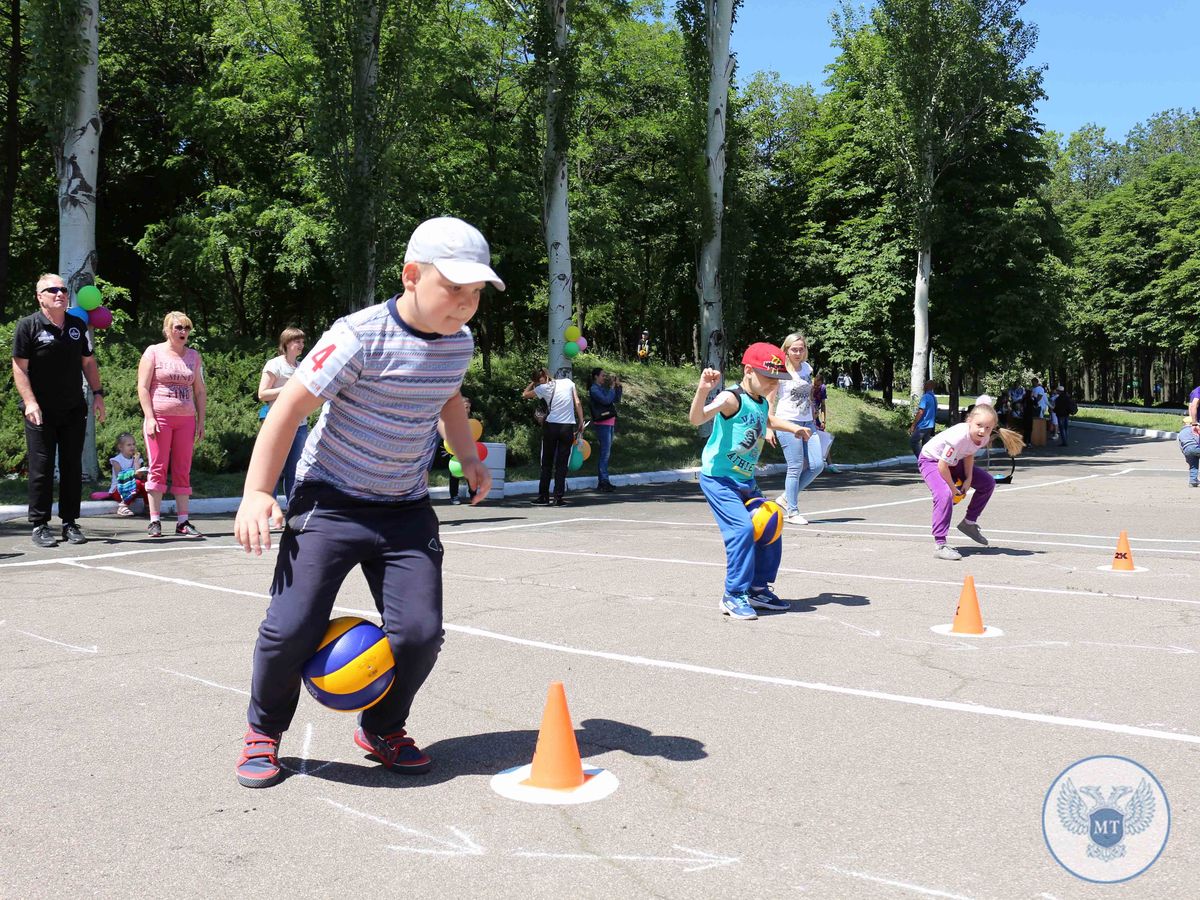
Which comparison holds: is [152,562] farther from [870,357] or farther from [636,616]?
[870,357]

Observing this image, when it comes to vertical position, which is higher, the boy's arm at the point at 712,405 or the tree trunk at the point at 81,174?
Result: the tree trunk at the point at 81,174

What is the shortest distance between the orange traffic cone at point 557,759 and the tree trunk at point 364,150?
1683 centimetres

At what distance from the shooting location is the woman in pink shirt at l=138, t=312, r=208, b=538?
1048cm

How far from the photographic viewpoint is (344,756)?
441cm

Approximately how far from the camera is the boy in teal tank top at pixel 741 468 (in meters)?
7.36

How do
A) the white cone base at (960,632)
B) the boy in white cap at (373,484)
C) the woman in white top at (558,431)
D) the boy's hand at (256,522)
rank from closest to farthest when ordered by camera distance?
the boy's hand at (256,522)
the boy in white cap at (373,484)
the white cone base at (960,632)
the woman in white top at (558,431)

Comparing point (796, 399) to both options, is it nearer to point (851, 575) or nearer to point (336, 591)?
point (851, 575)

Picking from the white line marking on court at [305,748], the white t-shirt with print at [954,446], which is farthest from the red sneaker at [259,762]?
the white t-shirt with print at [954,446]

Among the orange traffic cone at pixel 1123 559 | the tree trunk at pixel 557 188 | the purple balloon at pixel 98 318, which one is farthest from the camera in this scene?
the tree trunk at pixel 557 188

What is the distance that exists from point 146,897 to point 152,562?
701 cm

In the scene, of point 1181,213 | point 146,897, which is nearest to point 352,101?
point 146,897

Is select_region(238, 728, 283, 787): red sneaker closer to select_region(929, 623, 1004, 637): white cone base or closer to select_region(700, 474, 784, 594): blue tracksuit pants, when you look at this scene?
select_region(700, 474, 784, 594): blue tracksuit pants

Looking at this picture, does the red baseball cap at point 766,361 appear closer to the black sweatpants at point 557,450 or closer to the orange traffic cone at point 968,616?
the orange traffic cone at point 968,616

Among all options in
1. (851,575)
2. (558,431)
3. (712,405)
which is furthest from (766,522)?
(558,431)
